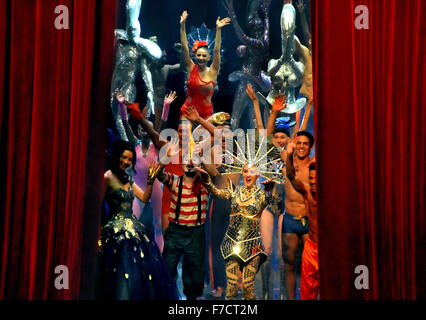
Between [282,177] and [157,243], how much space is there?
112 centimetres

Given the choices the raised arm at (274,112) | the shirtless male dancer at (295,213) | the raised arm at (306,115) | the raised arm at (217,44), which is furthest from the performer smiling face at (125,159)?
the raised arm at (306,115)

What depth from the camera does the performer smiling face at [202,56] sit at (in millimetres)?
3922

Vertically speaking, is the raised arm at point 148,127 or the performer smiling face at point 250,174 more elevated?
the raised arm at point 148,127

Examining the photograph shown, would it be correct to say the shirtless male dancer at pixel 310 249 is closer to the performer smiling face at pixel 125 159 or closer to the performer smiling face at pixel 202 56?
the performer smiling face at pixel 202 56

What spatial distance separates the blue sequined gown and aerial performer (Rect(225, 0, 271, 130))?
3.56 ft

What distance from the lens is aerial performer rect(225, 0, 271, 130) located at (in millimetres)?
3916

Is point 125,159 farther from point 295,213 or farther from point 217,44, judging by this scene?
point 295,213

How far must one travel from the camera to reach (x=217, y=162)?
3.89m

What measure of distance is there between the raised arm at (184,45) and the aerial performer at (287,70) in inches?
25.1

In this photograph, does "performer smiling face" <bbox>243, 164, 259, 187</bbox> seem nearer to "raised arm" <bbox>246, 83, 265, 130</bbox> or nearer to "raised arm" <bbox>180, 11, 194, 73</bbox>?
"raised arm" <bbox>246, 83, 265, 130</bbox>

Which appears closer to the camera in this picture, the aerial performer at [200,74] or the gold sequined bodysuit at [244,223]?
the gold sequined bodysuit at [244,223]

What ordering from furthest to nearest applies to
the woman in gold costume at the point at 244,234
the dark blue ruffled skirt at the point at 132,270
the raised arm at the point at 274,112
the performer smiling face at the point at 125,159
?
the raised arm at the point at 274,112
the performer smiling face at the point at 125,159
the woman in gold costume at the point at 244,234
the dark blue ruffled skirt at the point at 132,270

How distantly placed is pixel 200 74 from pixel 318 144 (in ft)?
3.83
